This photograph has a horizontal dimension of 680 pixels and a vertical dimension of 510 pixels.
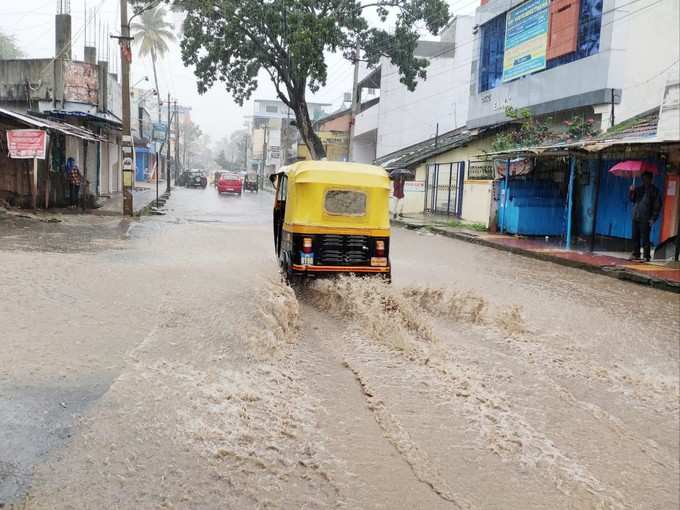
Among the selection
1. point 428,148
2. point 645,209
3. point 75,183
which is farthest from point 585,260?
point 428,148

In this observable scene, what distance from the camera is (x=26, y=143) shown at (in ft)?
61.4

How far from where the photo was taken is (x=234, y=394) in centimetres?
514

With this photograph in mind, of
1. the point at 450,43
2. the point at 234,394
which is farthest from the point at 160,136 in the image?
the point at 234,394

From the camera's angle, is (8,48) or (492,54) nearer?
(492,54)

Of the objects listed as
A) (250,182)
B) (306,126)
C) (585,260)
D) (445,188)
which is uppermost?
(306,126)

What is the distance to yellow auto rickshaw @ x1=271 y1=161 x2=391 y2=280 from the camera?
913cm

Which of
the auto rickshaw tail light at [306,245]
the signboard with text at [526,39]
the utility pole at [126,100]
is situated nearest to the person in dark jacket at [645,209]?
the auto rickshaw tail light at [306,245]

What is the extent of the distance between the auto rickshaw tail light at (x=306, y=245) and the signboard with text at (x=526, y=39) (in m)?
15.8

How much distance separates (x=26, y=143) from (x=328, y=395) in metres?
16.8

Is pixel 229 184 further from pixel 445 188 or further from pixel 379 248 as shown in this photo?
pixel 379 248

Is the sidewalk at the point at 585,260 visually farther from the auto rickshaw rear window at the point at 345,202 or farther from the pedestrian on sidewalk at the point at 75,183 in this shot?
the pedestrian on sidewalk at the point at 75,183

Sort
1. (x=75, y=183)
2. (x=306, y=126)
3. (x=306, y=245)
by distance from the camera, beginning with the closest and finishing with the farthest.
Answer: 1. (x=306, y=245)
2. (x=75, y=183)
3. (x=306, y=126)

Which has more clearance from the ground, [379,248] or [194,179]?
[194,179]

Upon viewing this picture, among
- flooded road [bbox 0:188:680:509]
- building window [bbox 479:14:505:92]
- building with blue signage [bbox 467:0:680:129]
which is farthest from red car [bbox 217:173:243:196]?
flooded road [bbox 0:188:680:509]
